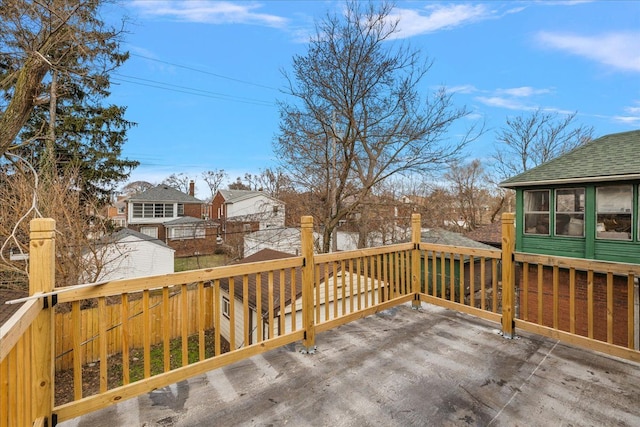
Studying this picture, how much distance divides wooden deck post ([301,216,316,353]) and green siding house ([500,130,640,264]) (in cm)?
853

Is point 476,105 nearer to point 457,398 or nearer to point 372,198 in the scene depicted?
point 372,198

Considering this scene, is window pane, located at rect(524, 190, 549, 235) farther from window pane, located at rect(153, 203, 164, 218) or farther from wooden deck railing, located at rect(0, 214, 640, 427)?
window pane, located at rect(153, 203, 164, 218)

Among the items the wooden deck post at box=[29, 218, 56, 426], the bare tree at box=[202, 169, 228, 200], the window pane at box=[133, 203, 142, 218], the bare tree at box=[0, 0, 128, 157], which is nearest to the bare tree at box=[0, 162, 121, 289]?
the bare tree at box=[0, 0, 128, 157]

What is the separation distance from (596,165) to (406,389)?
30.8 ft

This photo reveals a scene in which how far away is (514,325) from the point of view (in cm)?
317

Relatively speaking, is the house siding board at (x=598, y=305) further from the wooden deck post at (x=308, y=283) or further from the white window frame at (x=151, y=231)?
the white window frame at (x=151, y=231)

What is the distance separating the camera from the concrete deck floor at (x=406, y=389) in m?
1.93

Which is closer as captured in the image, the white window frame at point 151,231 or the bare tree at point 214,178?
the white window frame at point 151,231

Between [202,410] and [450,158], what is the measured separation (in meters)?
9.56

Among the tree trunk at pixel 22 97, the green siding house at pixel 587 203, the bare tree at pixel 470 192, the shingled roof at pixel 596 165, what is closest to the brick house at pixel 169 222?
the tree trunk at pixel 22 97

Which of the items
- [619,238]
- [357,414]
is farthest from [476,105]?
[357,414]

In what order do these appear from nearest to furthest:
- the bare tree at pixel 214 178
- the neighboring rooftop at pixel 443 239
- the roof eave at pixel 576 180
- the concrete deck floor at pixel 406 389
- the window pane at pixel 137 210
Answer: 1. the concrete deck floor at pixel 406 389
2. the roof eave at pixel 576 180
3. the neighboring rooftop at pixel 443 239
4. the window pane at pixel 137 210
5. the bare tree at pixel 214 178

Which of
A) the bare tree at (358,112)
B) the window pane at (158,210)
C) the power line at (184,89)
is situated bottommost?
the window pane at (158,210)

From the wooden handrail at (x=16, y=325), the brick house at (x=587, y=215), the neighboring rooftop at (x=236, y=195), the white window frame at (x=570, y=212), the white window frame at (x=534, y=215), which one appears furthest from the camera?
the neighboring rooftop at (x=236, y=195)
